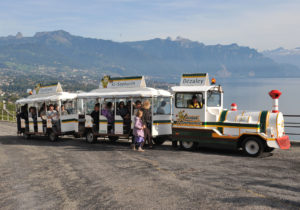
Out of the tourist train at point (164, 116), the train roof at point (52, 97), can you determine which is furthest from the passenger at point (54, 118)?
the train roof at point (52, 97)

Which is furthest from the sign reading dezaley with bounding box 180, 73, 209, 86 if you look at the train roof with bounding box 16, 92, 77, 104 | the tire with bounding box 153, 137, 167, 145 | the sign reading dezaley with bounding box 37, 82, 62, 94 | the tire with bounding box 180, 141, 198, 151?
the sign reading dezaley with bounding box 37, 82, 62, 94

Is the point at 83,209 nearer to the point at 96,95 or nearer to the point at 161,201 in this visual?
the point at 161,201

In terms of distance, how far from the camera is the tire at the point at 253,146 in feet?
41.3

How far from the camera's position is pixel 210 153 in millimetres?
13680

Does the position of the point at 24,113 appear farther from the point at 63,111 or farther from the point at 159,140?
the point at 159,140

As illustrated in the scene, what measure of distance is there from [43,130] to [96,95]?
5122 millimetres

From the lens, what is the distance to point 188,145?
14523 mm

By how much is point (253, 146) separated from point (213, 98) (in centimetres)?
255

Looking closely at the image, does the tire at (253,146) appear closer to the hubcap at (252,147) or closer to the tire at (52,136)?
the hubcap at (252,147)

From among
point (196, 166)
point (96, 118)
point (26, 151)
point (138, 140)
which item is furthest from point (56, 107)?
point (196, 166)

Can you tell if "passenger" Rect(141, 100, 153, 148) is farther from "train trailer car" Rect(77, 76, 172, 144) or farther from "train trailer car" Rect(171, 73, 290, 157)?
"train trailer car" Rect(171, 73, 290, 157)

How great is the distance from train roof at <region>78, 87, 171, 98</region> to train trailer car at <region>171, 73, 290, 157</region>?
182 centimetres

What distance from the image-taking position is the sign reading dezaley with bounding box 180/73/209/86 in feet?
47.2

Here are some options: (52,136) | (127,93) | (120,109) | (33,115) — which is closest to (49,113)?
(52,136)
